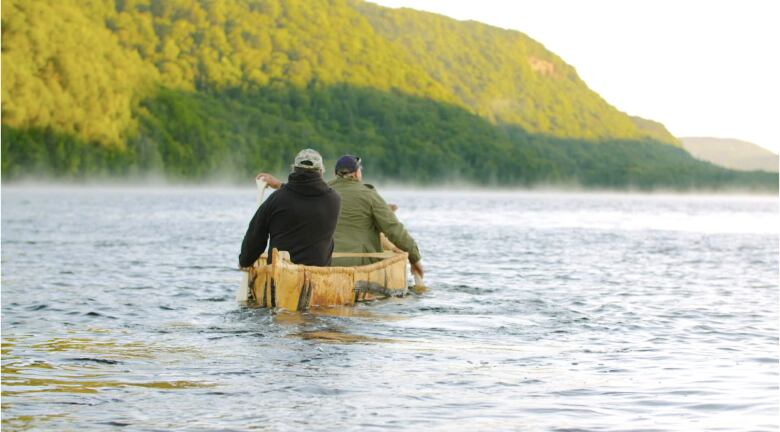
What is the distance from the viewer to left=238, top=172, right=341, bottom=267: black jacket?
14547mm

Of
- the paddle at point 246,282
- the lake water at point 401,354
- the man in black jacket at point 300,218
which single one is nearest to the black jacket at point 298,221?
the man in black jacket at point 300,218

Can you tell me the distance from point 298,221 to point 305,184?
534 mm

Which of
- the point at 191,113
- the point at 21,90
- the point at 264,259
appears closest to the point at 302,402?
the point at 264,259

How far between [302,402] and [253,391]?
633mm

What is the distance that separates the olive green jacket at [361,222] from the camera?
16812mm

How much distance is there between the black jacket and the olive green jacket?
1.59 metres

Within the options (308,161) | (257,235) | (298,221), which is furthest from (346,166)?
(257,235)

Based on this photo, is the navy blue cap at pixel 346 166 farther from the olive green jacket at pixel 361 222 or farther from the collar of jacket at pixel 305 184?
the collar of jacket at pixel 305 184

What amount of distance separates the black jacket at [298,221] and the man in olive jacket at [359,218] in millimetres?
1607

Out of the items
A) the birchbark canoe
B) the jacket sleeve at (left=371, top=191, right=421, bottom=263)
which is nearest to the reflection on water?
the birchbark canoe

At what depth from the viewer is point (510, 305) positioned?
18.7 metres

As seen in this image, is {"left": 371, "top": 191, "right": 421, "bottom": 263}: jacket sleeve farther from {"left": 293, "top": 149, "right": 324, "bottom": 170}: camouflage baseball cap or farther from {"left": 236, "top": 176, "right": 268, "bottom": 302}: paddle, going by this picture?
{"left": 293, "top": 149, "right": 324, "bottom": 170}: camouflage baseball cap

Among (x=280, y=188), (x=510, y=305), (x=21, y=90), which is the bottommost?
(x=510, y=305)

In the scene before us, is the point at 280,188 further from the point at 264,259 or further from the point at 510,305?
the point at 510,305
